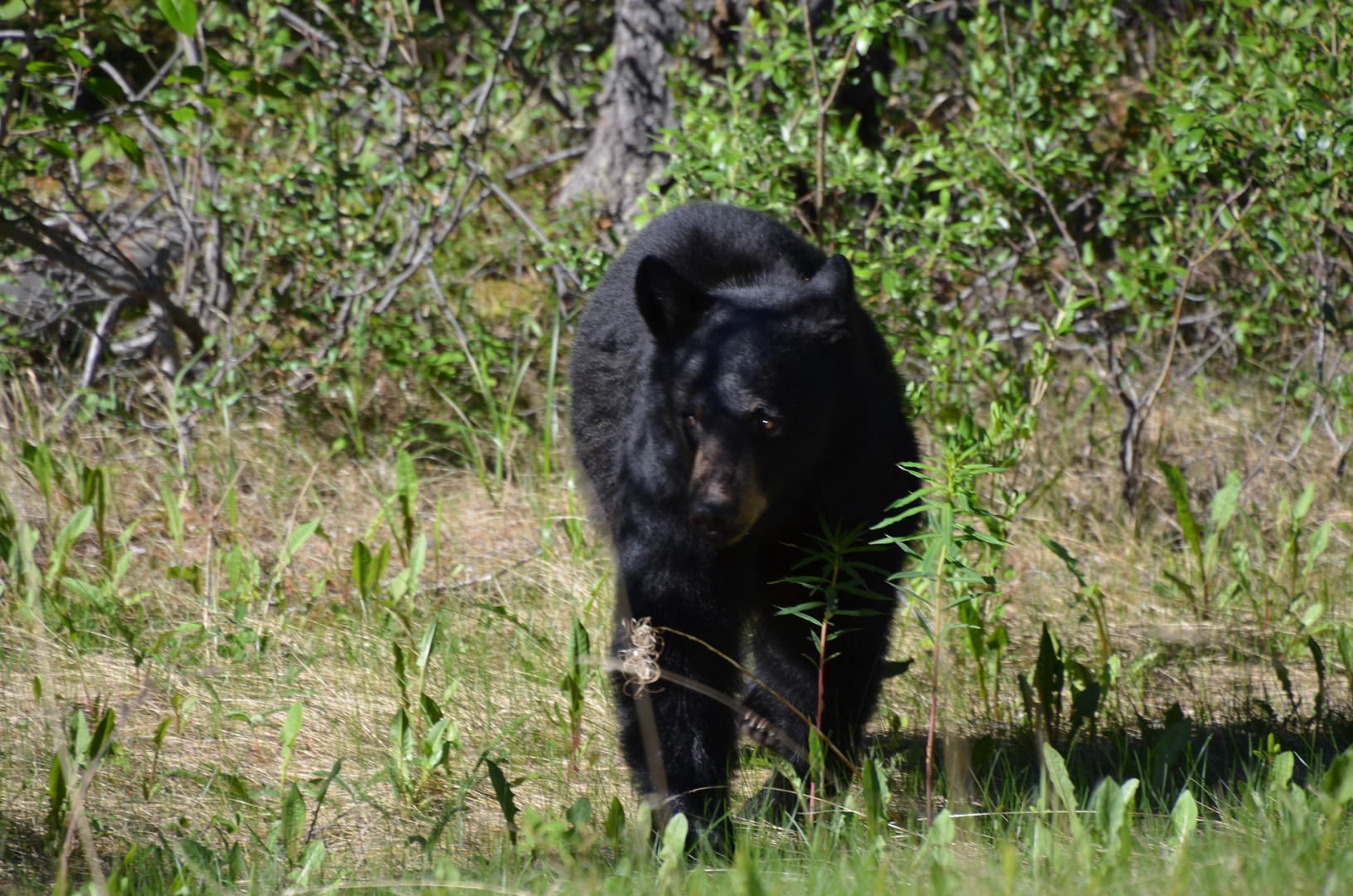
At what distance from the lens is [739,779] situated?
329 cm

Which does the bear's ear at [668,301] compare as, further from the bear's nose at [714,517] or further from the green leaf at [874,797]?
the green leaf at [874,797]

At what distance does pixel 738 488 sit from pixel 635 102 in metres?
3.84

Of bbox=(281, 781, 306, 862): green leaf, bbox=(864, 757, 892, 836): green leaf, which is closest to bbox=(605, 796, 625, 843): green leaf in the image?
bbox=(864, 757, 892, 836): green leaf

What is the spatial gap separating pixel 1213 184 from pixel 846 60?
2.16m

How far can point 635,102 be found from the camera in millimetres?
5992

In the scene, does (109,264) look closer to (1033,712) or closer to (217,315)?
(217,315)

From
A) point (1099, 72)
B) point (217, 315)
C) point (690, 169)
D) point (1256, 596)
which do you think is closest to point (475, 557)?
point (690, 169)

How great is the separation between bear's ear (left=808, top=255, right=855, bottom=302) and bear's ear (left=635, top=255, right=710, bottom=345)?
11.2 inches

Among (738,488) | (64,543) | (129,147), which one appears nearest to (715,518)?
(738,488)

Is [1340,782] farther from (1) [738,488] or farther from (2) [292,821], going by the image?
(2) [292,821]

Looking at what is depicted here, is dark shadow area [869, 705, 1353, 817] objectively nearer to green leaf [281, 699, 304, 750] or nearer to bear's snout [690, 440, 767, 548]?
bear's snout [690, 440, 767, 548]

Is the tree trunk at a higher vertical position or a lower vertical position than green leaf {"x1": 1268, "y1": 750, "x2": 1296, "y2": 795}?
higher

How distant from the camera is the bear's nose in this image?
2.56 m

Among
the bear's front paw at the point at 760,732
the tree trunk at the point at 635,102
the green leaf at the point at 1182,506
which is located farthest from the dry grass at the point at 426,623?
the tree trunk at the point at 635,102
